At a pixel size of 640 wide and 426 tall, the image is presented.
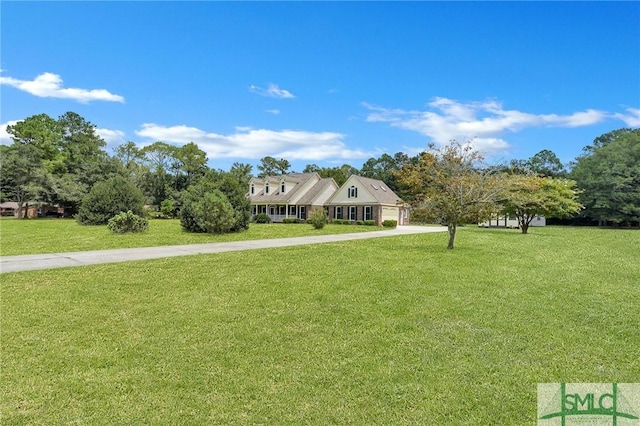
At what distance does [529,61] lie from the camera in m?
12.3

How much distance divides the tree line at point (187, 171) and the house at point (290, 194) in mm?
2466

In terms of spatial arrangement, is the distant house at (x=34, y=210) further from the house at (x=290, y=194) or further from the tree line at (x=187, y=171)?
the house at (x=290, y=194)

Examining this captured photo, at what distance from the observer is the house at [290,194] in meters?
38.2

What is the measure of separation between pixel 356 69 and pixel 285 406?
1471cm

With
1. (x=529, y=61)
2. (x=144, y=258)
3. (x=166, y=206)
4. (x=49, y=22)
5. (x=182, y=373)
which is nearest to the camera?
(x=182, y=373)

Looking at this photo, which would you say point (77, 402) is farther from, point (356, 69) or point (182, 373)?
point (356, 69)

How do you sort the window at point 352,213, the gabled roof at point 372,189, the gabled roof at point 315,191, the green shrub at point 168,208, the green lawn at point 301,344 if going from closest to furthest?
the green lawn at point 301,344
the gabled roof at point 372,189
the window at point 352,213
the gabled roof at point 315,191
the green shrub at point 168,208

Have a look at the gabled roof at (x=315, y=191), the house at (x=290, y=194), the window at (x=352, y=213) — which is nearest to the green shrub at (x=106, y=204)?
the house at (x=290, y=194)

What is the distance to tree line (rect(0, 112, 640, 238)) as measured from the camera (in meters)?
21.1

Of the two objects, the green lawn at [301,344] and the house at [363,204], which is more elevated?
the house at [363,204]

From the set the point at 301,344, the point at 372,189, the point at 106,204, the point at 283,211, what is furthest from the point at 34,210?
the point at 301,344

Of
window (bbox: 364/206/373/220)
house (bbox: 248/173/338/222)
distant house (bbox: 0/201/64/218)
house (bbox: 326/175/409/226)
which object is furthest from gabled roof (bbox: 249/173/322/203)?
distant house (bbox: 0/201/64/218)

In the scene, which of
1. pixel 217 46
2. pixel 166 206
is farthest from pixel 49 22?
pixel 166 206

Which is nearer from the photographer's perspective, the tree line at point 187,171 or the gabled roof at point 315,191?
the tree line at point 187,171
